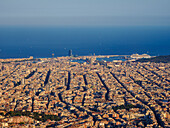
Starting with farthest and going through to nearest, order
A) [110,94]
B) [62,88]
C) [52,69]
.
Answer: [52,69] → [62,88] → [110,94]

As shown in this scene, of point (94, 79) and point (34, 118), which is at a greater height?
point (94, 79)

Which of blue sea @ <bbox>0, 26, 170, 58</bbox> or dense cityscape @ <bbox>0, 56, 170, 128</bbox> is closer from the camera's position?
dense cityscape @ <bbox>0, 56, 170, 128</bbox>

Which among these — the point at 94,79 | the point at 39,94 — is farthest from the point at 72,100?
the point at 94,79

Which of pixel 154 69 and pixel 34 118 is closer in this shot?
pixel 34 118

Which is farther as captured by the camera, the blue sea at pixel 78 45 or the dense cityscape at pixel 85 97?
the blue sea at pixel 78 45

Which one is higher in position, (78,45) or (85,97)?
(78,45)

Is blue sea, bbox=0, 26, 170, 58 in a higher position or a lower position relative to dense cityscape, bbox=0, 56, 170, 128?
higher

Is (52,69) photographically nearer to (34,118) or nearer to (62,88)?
(62,88)

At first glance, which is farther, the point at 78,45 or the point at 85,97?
the point at 78,45
